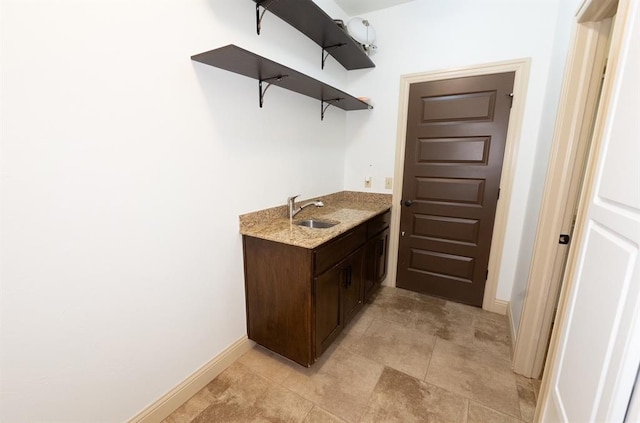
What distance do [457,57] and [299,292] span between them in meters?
2.29

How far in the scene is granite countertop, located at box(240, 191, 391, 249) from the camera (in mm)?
1592

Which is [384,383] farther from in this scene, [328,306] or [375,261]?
[375,261]

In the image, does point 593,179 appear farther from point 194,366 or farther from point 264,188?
point 194,366

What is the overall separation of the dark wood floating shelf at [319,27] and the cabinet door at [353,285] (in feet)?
5.26

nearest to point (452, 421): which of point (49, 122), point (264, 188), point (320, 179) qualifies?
point (264, 188)

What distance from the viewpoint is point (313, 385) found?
5.24 feet

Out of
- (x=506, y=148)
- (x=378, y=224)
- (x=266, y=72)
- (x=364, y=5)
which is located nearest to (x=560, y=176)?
(x=506, y=148)

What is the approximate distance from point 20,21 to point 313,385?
6.67ft

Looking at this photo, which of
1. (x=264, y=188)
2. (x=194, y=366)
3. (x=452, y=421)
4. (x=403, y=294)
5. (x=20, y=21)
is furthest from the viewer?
(x=403, y=294)

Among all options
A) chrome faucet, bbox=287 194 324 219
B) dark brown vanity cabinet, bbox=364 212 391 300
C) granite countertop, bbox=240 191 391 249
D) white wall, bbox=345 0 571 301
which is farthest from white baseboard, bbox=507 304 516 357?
chrome faucet, bbox=287 194 324 219

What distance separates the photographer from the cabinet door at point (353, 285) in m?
1.90

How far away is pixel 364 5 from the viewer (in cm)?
238

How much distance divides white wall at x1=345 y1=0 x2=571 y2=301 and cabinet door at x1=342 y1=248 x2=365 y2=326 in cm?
97

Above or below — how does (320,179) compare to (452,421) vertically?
above
